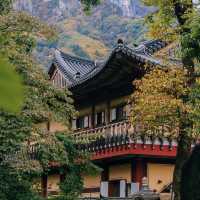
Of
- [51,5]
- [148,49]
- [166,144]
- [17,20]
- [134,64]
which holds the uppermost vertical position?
[51,5]

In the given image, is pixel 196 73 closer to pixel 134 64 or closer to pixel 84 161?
pixel 84 161

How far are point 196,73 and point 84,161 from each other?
12.9ft

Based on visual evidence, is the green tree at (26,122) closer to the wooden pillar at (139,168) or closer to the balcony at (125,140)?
the balcony at (125,140)

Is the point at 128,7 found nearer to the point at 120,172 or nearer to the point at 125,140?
the point at 120,172

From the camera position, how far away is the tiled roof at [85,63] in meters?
19.9

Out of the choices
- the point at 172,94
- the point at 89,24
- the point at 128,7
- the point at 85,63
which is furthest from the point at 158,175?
the point at 128,7

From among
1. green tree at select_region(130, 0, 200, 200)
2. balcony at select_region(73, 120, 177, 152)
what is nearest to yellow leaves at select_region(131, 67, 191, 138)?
green tree at select_region(130, 0, 200, 200)

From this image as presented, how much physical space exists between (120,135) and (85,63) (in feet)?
46.9

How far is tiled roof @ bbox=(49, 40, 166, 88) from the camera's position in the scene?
65.3 ft

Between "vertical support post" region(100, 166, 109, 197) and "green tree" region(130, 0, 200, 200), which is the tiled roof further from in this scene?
"green tree" region(130, 0, 200, 200)

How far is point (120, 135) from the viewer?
19438 millimetres

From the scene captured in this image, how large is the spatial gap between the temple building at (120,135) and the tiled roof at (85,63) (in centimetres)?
4

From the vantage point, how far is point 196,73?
1260 cm

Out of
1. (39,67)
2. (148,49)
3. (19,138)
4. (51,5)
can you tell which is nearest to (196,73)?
(39,67)
